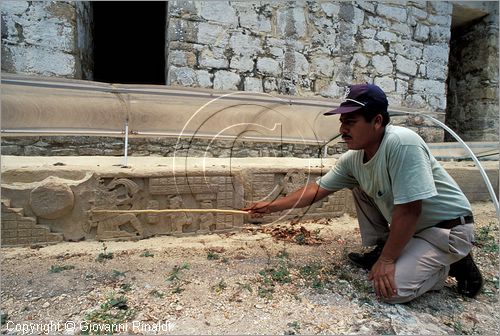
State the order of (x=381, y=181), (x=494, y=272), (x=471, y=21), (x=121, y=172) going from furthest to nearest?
(x=471, y=21) < (x=121, y=172) < (x=494, y=272) < (x=381, y=181)

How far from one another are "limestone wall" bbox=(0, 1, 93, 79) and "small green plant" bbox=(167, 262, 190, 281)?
274 cm

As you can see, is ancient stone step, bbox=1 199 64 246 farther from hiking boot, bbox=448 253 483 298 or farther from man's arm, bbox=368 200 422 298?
hiking boot, bbox=448 253 483 298

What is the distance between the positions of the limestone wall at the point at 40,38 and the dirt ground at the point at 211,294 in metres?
2.17

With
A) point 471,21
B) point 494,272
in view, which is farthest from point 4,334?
point 471,21

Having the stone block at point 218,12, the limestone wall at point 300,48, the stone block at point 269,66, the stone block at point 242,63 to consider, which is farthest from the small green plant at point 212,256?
the stone block at point 218,12

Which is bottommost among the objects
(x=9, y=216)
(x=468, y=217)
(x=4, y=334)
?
(x=4, y=334)

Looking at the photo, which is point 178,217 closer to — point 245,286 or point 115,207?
point 115,207

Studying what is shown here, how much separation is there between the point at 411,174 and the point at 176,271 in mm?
1486

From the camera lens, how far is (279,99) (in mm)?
2781

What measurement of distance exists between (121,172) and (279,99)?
1.54 meters

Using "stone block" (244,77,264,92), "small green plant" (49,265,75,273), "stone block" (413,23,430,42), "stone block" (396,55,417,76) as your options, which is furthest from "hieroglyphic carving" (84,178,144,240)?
"stone block" (413,23,430,42)

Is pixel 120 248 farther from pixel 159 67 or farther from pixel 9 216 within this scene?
pixel 159 67

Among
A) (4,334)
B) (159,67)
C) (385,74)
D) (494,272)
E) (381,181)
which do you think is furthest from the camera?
(159,67)

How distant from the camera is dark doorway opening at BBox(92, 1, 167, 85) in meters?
6.11
